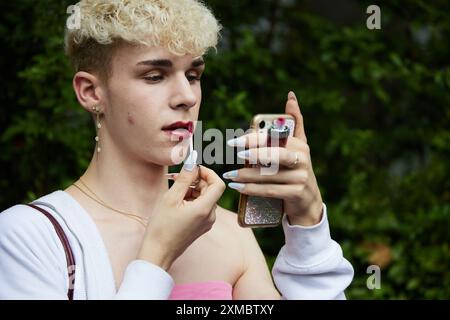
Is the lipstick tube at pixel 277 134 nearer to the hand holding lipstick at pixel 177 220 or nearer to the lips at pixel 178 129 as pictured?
the hand holding lipstick at pixel 177 220

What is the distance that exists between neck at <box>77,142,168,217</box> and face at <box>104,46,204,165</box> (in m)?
→ 0.07

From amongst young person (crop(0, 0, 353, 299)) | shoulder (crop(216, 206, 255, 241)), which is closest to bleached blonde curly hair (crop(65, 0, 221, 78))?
young person (crop(0, 0, 353, 299))

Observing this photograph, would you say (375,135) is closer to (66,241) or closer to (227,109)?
(227,109)

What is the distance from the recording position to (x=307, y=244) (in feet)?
6.66

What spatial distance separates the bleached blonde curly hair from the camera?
207 centimetres

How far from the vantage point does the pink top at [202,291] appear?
2.10 meters

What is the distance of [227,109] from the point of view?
3.64 meters

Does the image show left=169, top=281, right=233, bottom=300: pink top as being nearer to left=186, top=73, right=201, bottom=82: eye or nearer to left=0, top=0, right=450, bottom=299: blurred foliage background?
left=186, top=73, right=201, bottom=82: eye

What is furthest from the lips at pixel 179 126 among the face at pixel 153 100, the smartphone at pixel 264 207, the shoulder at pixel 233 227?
the shoulder at pixel 233 227

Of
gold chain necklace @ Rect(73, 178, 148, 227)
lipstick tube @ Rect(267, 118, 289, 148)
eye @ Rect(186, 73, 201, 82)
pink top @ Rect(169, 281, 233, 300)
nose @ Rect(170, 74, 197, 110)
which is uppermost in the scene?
eye @ Rect(186, 73, 201, 82)

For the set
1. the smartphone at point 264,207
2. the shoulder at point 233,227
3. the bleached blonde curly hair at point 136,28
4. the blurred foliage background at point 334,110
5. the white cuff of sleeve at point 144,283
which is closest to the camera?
the white cuff of sleeve at point 144,283

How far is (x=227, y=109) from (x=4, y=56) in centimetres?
104

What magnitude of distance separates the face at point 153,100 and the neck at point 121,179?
0.24 ft

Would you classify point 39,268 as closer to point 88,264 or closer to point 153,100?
point 88,264
